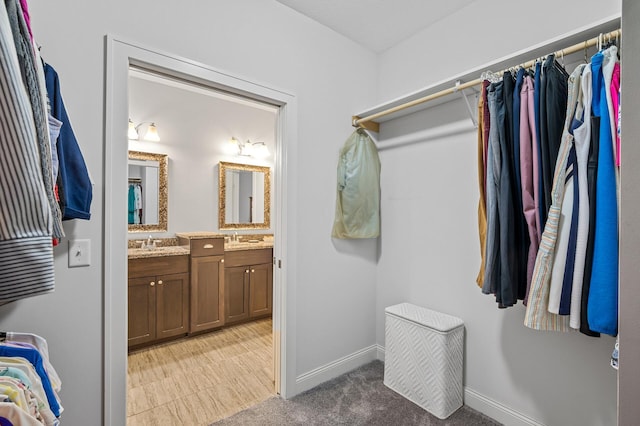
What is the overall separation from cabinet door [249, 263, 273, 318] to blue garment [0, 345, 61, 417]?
254 centimetres

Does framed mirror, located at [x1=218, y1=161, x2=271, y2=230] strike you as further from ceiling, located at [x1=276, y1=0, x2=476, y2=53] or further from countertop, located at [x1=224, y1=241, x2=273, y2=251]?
ceiling, located at [x1=276, y1=0, x2=476, y2=53]

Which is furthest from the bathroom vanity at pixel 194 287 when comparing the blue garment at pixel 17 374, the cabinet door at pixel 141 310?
the blue garment at pixel 17 374

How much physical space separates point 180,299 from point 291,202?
5.68ft

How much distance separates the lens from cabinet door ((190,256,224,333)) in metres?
3.09

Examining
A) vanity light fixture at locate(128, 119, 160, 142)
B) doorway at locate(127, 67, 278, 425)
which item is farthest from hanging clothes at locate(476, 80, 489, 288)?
vanity light fixture at locate(128, 119, 160, 142)

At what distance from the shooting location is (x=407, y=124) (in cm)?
236

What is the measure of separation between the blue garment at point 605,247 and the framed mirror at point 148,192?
11.6 feet

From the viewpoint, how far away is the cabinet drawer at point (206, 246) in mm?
3090

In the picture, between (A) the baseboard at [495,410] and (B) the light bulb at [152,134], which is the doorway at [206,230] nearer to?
(B) the light bulb at [152,134]

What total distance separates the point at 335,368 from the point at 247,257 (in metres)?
1.60

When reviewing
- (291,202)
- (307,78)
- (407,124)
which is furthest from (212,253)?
(407,124)

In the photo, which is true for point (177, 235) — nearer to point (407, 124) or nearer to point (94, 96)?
point (94, 96)

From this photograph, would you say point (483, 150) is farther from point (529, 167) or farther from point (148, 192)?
point (148, 192)


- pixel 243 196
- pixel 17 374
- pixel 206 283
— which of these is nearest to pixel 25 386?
pixel 17 374
